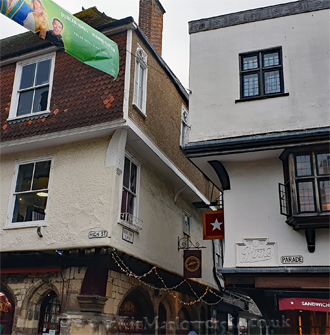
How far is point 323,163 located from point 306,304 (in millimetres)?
2906

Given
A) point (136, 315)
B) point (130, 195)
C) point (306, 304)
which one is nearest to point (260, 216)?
point (306, 304)

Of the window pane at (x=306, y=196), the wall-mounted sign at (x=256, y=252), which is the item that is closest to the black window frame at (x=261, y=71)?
the window pane at (x=306, y=196)

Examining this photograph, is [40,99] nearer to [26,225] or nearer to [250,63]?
[26,225]

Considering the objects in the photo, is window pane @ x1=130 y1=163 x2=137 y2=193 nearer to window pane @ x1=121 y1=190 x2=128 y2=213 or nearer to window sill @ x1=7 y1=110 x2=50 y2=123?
window pane @ x1=121 y1=190 x2=128 y2=213

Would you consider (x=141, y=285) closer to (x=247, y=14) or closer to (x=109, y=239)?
(x=109, y=239)

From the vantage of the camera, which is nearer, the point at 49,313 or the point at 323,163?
the point at 323,163

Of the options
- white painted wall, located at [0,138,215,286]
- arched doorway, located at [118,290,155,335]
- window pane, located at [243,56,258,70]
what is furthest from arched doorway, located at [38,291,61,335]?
window pane, located at [243,56,258,70]

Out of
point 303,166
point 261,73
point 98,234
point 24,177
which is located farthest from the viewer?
point 24,177

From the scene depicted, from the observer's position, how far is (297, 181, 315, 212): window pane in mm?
8820

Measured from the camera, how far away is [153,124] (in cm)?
1255

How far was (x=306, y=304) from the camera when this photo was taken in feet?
28.5

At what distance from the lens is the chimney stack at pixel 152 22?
15.9m

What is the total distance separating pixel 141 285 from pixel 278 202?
463cm

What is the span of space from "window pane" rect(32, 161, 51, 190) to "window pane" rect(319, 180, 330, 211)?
6.77 meters
